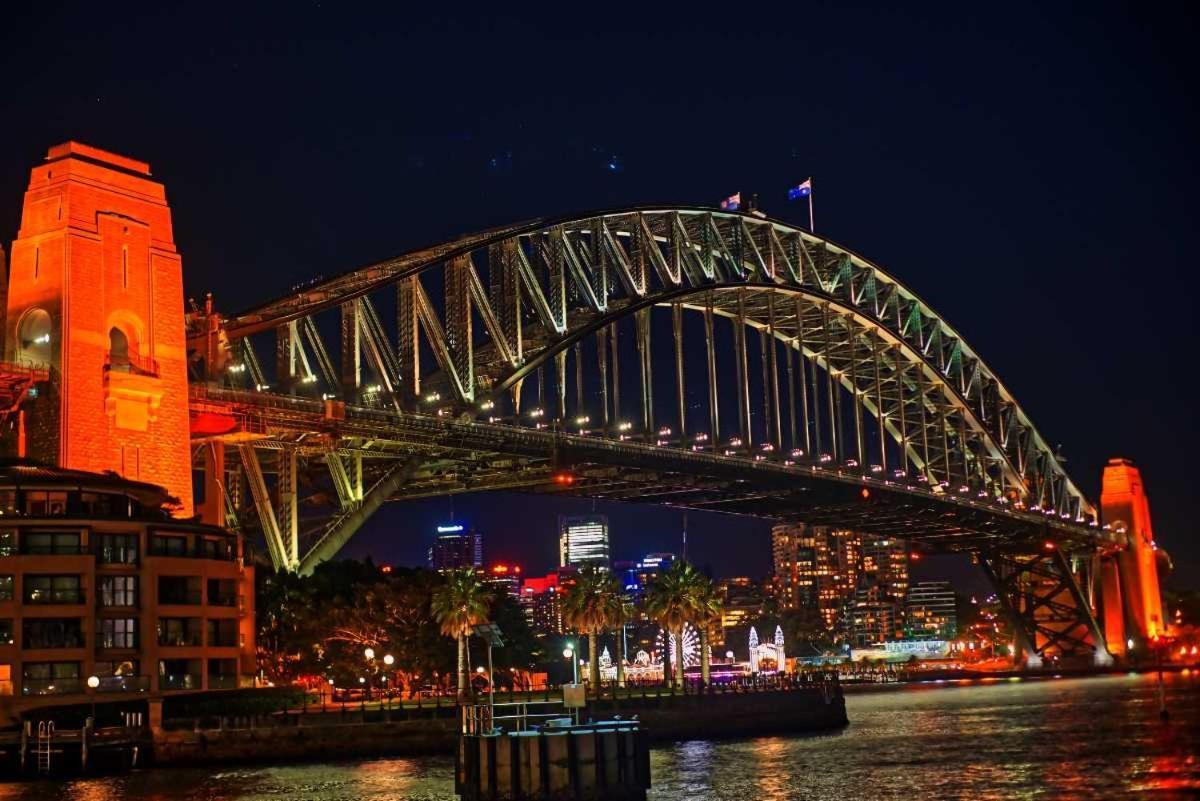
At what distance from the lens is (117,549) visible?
7350 cm

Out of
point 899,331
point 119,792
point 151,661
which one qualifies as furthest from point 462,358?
point 899,331

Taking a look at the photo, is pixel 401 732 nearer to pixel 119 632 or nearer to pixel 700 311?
pixel 119 632

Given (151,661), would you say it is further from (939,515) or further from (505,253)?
(939,515)

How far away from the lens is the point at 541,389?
4094 inches

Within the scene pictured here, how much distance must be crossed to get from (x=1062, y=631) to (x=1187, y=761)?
12287 centimetres

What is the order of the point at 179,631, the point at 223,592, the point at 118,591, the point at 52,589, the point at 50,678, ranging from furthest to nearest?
the point at 223,592, the point at 179,631, the point at 118,591, the point at 52,589, the point at 50,678

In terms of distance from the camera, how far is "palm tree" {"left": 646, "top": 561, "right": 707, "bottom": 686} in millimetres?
101000

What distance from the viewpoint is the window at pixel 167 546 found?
74.7 metres

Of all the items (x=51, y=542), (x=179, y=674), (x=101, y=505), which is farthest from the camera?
(x=179, y=674)

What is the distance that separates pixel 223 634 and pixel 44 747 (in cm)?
1286

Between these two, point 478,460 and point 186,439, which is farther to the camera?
point 478,460

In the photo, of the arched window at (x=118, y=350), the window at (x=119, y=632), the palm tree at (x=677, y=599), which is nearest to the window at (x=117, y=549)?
the window at (x=119, y=632)

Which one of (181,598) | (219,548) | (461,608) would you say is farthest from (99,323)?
(461,608)

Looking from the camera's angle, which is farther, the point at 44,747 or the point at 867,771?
the point at 44,747
